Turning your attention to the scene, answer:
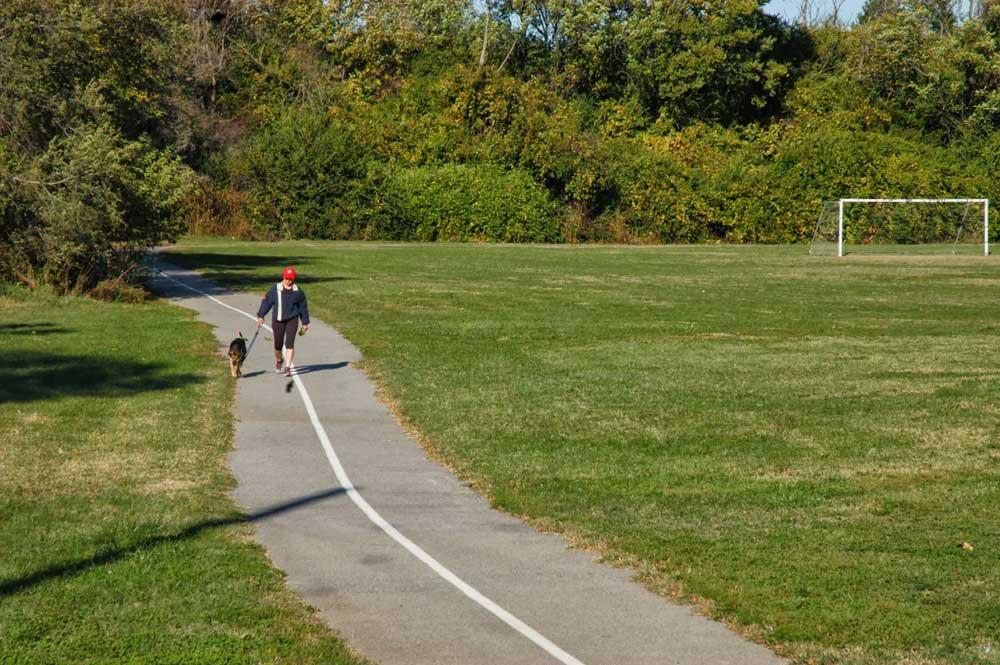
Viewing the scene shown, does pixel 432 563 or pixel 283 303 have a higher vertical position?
pixel 283 303

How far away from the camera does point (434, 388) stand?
18.9 m

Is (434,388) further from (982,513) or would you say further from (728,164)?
(728,164)

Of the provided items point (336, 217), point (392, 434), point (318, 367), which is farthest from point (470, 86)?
point (392, 434)

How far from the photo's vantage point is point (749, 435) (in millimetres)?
15367

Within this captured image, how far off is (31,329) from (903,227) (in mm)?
51468

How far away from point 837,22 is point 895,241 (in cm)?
3799

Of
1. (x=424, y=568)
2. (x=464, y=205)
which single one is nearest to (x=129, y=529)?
(x=424, y=568)

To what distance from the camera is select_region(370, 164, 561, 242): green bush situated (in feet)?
225

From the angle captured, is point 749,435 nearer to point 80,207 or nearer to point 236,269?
point 80,207

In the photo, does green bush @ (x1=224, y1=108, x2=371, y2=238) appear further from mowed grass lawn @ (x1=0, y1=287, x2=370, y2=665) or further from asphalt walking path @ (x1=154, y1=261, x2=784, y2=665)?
asphalt walking path @ (x1=154, y1=261, x2=784, y2=665)

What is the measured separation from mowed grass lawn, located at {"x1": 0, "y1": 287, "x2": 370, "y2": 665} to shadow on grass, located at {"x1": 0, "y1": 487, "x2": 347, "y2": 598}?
0.08 ft

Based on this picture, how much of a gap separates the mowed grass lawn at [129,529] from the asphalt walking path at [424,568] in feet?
1.05

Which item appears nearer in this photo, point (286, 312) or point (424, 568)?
point (424, 568)

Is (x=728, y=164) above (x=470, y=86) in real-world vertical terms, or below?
below
